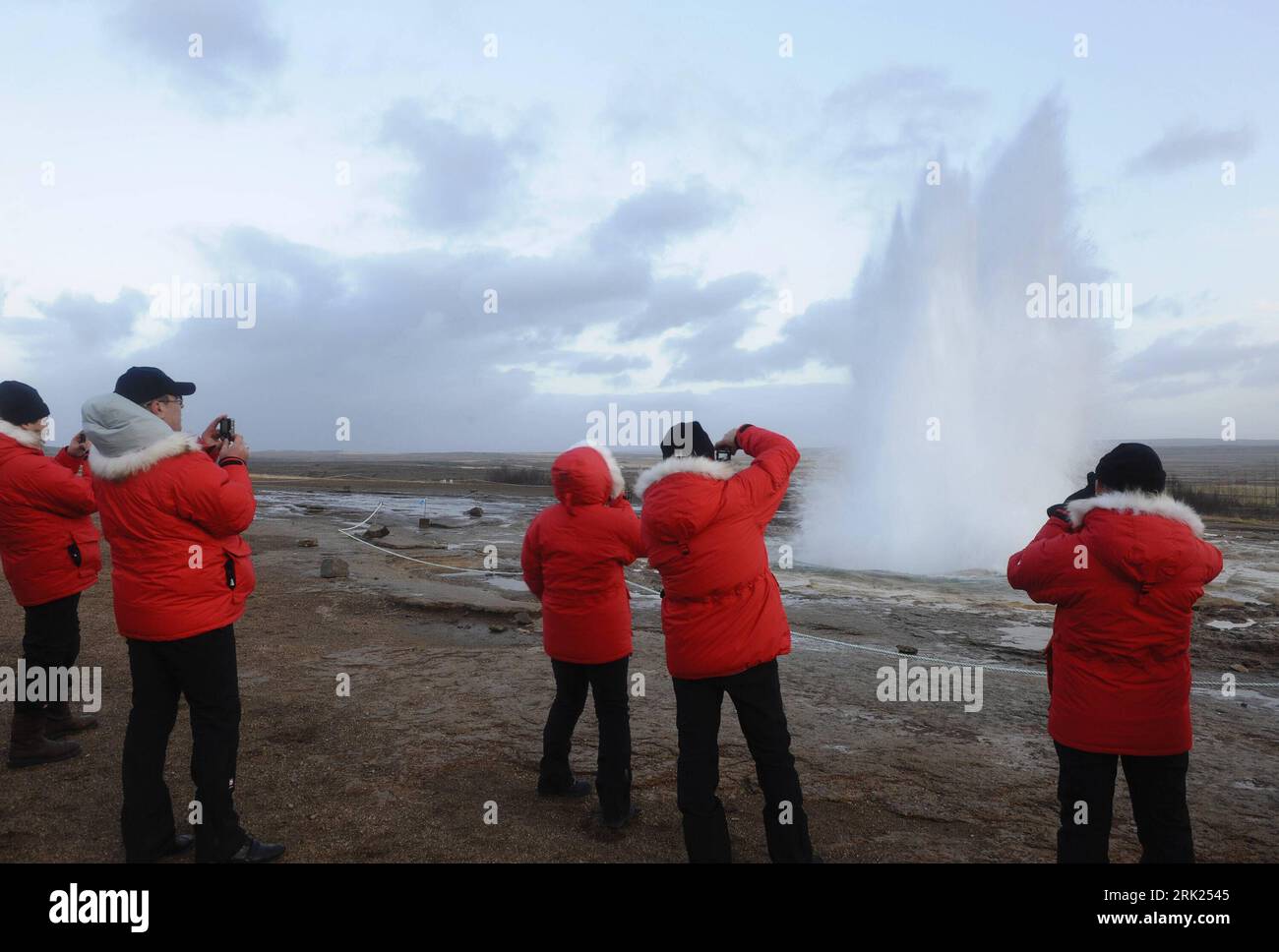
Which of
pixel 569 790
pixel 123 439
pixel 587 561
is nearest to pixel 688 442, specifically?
pixel 587 561

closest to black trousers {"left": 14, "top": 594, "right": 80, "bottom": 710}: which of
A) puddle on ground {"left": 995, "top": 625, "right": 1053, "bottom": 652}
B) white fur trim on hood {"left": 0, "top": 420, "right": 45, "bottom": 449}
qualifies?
white fur trim on hood {"left": 0, "top": 420, "right": 45, "bottom": 449}

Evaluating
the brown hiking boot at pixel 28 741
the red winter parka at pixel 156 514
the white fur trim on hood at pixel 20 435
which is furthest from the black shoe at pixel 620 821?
the white fur trim on hood at pixel 20 435

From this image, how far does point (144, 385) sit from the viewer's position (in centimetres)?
352

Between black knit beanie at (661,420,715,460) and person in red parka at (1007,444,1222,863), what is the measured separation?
4.85 ft

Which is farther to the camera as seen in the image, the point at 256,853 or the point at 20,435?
the point at 20,435

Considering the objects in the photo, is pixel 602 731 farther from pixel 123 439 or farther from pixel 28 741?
pixel 28 741

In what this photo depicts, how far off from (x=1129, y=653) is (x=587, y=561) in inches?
95.2

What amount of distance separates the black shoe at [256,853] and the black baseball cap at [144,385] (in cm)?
208

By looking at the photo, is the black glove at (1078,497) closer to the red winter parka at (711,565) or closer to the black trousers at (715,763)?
the red winter parka at (711,565)

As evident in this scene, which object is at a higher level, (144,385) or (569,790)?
(144,385)

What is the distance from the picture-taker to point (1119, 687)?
9.77 feet

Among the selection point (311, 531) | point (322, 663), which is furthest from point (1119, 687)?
point (311, 531)
